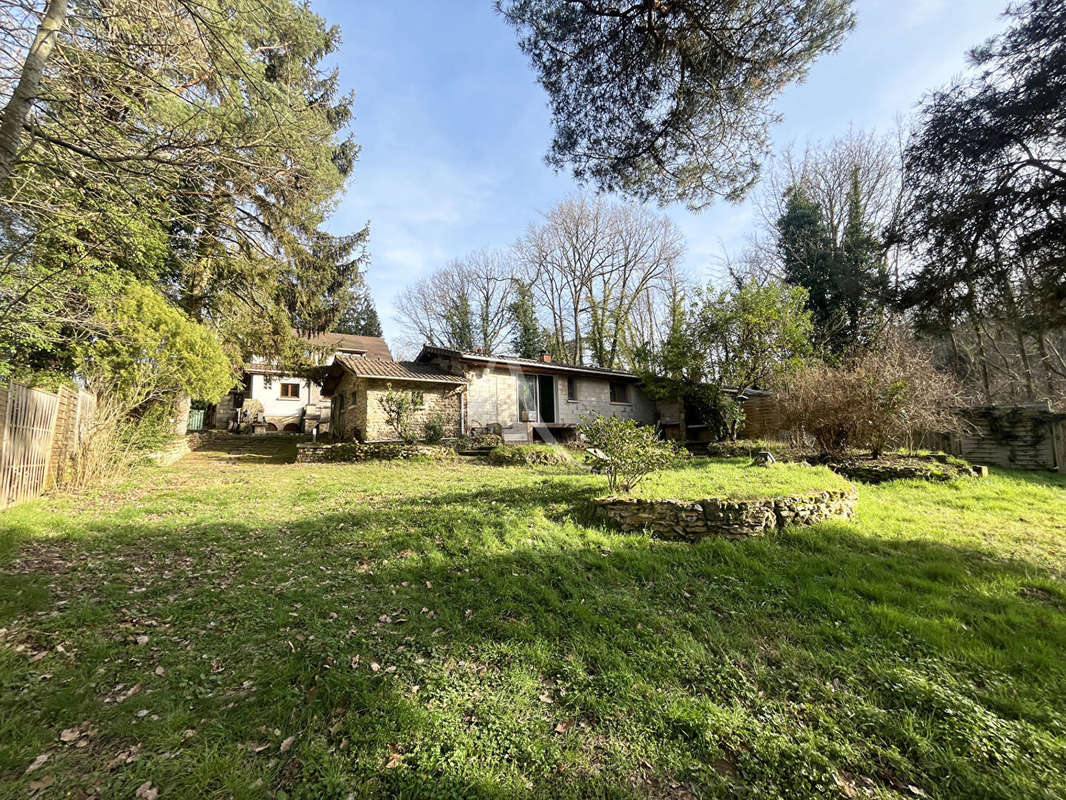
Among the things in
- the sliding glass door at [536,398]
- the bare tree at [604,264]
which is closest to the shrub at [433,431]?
the sliding glass door at [536,398]

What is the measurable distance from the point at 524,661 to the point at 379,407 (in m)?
11.9

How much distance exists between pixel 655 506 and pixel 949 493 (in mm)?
5980

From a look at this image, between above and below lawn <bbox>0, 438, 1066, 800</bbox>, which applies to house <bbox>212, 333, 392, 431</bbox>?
above

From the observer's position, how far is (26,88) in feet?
9.82

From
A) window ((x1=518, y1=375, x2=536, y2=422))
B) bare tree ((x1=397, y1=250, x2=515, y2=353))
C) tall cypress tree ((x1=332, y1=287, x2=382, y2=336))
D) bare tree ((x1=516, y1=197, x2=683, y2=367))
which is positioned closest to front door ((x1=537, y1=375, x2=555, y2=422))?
window ((x1=518, y1=375, x2=536, y2=422))

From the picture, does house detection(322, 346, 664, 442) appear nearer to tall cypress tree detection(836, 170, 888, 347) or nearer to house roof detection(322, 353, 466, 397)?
house roof detection(322, 353, 466, 397)

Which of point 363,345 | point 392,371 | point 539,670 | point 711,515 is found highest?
point 363,345

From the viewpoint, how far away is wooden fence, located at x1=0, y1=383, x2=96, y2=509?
526 centimetres

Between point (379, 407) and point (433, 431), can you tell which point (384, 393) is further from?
point (433, 431)

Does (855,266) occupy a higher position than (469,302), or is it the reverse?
(469,302)

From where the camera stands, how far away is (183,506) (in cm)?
644

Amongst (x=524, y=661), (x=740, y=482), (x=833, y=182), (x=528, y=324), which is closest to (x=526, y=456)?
(x=740, y=482)

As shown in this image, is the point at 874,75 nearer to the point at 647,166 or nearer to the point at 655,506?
the point at 647,166

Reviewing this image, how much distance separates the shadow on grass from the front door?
37.4ft
